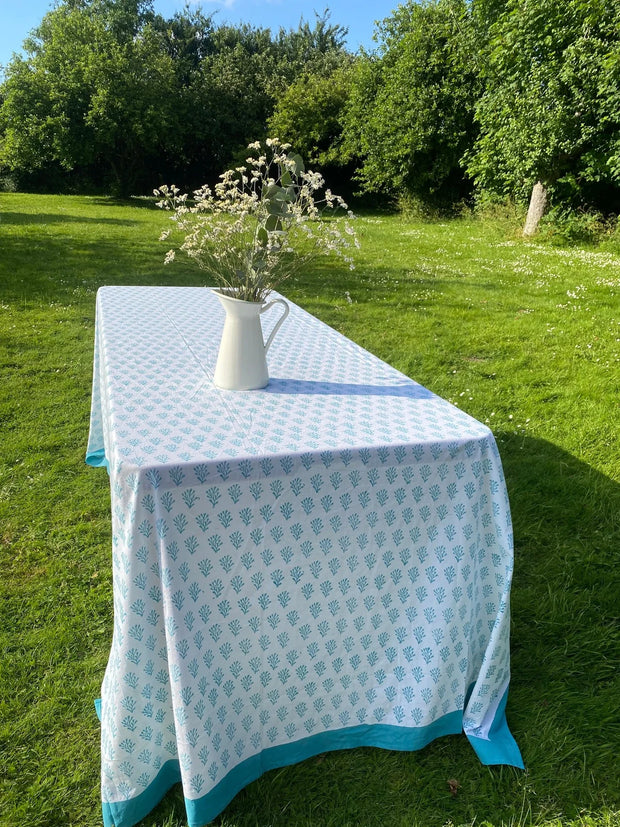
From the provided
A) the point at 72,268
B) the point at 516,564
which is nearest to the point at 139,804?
the point at 516,564

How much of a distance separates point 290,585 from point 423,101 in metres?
19.2

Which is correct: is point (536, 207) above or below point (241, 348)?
above

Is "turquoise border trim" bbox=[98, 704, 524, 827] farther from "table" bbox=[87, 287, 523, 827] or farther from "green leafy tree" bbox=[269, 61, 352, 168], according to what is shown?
"green leafy tree" bbox=[269, 61, 352, 168]

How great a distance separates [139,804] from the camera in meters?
1.59

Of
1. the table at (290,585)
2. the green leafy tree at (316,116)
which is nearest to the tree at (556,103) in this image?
the green leafy tree at (316,116)

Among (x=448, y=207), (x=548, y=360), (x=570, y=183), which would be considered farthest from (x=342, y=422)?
(x=448, y=207)

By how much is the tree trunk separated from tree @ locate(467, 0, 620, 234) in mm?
24

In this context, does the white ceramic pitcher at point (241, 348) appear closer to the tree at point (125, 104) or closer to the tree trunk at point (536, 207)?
the tree trunk at point (536, 207)

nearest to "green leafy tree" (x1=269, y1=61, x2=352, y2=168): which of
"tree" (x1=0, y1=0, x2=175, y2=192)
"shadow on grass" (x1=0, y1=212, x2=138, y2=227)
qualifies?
"tree" (x1=0, y1=0, x2=175, y2=192)

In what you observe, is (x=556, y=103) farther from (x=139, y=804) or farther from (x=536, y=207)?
(x=139, y=804)

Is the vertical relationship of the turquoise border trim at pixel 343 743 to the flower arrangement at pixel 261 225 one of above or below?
below

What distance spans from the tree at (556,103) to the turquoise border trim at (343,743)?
40.0 feet

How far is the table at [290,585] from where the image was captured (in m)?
1.44

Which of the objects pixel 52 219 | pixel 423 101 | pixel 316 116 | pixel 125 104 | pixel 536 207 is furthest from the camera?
pixel 316 116
